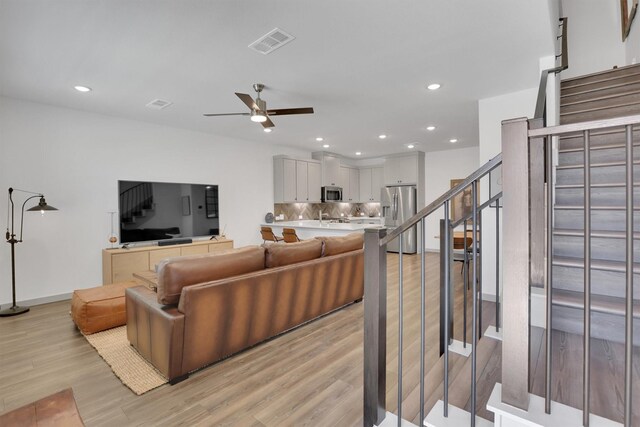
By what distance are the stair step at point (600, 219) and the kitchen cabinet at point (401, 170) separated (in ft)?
17.9

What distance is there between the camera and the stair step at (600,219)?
201 cm

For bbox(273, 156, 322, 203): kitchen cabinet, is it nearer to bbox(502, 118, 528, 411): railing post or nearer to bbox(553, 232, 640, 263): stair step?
bbox(553, 232, 640, 263): stair step

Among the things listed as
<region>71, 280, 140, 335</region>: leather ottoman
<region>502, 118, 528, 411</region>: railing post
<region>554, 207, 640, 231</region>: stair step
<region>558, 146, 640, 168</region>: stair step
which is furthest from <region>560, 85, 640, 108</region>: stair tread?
<region>71, 280, 140, 335</region>: leather ottoman

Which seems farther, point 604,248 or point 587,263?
point 604,248

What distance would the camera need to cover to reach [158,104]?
4105 mm

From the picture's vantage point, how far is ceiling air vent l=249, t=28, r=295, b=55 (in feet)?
8.03

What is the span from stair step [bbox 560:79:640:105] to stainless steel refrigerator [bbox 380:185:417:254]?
406 cm

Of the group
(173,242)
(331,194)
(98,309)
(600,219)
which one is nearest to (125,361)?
(98,309)

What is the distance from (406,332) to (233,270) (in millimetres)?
1807

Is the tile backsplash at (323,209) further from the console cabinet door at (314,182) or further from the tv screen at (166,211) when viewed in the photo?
the tv screen at (166,211)

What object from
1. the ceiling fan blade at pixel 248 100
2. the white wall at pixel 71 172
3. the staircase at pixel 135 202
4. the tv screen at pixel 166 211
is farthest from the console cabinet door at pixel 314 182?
the ceiling fan blade at pixel 248 100

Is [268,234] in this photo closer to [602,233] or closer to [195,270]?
[195,270]

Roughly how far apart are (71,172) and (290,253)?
375 centimetres

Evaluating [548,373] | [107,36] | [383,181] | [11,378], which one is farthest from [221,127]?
[548,373]
